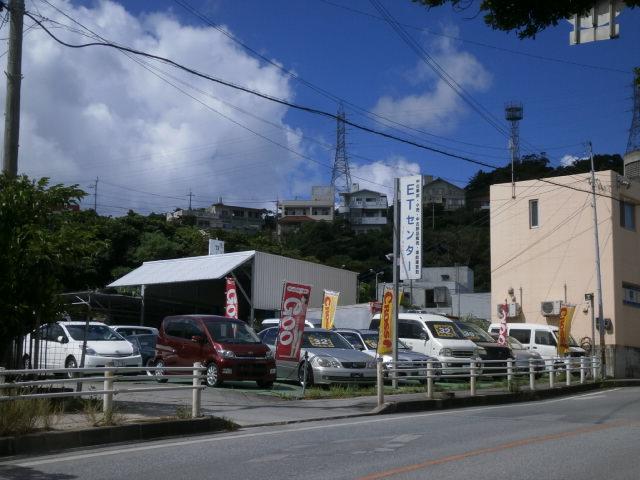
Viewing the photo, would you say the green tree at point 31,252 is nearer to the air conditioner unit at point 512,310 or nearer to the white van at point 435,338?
the white van at point 435,338

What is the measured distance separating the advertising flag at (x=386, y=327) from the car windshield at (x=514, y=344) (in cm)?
988

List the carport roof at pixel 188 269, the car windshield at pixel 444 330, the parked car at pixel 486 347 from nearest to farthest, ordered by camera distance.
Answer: the car windshield at pixel 444 330 → the parked car at pixel 486 347 → the carport roof at pixel 188 269

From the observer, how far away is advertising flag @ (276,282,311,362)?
17.9 meters

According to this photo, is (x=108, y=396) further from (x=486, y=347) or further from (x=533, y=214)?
(x=533, y=214)

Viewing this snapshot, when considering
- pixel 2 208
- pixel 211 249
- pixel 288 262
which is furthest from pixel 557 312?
pixel 2 208

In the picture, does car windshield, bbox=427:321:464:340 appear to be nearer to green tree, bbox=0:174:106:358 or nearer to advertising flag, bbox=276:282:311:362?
advertising flag, bbox=276:282:311:362

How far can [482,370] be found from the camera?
2386cm

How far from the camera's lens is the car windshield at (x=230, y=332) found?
63.1 ft

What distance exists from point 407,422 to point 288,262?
75.8 ft

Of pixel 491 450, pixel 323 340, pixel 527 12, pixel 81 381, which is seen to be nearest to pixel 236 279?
pixel 323 340

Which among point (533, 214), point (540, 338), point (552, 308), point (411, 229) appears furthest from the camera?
point (533, 214)

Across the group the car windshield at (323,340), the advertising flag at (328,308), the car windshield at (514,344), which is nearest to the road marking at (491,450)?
the car windshield at (323,340)

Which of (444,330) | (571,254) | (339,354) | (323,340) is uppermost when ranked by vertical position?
(571,254)

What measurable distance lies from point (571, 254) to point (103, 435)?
94.5 feet
